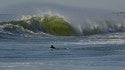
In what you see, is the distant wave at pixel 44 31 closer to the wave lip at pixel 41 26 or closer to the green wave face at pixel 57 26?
the wave lip at pixel 41 26

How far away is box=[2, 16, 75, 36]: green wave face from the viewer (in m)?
72.2

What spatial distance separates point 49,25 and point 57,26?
1094mm

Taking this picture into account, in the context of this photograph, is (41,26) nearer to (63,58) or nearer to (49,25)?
(49,25)

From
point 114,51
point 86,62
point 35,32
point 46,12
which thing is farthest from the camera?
point 46,12

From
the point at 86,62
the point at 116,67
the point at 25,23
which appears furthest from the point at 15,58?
the point at 25,23

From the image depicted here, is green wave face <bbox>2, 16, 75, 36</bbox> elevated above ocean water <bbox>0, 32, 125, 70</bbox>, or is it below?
above

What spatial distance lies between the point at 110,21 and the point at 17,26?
2163cm

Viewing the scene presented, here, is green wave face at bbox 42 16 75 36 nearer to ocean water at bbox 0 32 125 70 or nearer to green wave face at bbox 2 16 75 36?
green wave face at bbox 2 16 75 36

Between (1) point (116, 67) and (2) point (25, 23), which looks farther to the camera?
(2) point (25, 23)

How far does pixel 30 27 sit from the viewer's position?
7275cm

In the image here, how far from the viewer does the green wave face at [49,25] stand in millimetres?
72194

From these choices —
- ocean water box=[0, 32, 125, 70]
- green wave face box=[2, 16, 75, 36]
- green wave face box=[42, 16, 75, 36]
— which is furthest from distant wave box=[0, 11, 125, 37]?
ocean water box=[0, 32, 125, 70]

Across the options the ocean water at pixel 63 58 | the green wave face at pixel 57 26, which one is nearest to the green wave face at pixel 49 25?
the green wave face at pixel 57 26

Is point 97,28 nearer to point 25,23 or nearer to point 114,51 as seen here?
point 25,23
